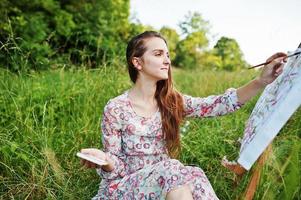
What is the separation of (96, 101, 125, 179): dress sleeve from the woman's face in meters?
0.23

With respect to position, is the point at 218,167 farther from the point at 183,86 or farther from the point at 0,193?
the point at 183,86

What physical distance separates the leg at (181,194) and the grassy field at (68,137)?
0.39 m

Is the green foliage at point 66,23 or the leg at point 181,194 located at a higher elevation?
the leg at point 181,194

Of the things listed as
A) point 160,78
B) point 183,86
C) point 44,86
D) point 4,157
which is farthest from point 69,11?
point 160,78

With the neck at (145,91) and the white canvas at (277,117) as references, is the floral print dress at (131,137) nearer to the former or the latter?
the neck at (145,91)

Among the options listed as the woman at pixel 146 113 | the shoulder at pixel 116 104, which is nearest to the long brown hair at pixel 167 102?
the woman at pixel 146 113

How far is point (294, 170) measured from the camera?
55.9 inches

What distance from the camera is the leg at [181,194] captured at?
2.11 metres

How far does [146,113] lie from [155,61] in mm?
263

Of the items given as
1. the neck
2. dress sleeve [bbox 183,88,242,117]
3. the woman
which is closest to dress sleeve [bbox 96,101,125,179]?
the woman

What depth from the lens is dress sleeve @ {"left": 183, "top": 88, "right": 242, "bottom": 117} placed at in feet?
8.42

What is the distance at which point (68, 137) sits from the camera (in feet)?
11.8

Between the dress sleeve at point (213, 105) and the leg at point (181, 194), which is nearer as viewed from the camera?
the leg at point (181, 194)

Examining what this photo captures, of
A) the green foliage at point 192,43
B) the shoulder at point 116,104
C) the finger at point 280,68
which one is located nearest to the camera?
the finger at point 280,68
